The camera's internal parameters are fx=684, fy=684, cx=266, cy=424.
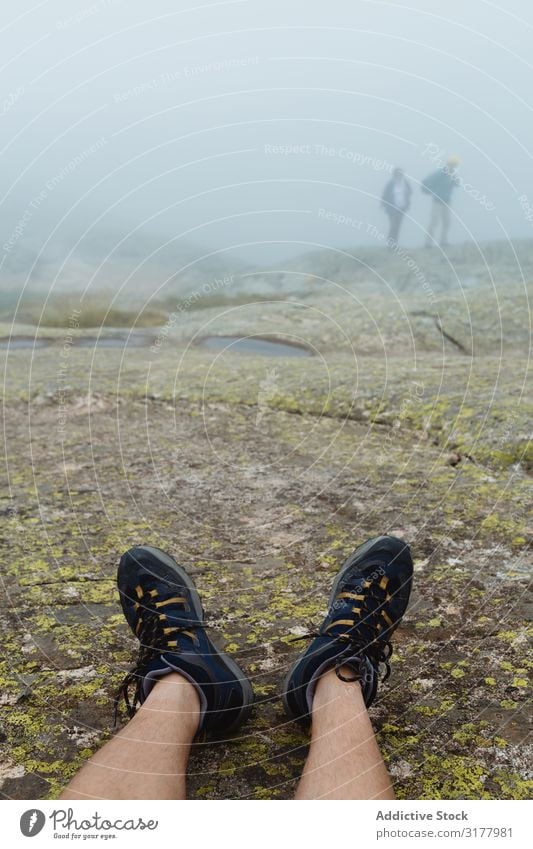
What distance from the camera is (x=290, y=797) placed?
8.67 feet

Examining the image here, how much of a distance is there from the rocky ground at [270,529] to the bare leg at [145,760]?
110 mm

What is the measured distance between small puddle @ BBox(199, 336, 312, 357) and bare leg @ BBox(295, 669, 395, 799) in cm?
817

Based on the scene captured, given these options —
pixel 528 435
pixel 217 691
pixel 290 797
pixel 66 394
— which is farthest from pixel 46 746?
pixel 66 394

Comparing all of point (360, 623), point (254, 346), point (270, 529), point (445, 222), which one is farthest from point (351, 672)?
point (445, 222)

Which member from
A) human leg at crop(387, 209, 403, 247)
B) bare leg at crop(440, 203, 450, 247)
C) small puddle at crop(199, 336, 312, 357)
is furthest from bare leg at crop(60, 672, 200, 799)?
bare leg at crop(440, 203, 450, 247)

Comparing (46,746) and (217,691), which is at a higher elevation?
(217,691)

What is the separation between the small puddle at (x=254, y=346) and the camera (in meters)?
11.1

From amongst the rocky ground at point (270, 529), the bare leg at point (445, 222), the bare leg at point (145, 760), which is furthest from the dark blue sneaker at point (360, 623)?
the bare leg at point (445, 222)

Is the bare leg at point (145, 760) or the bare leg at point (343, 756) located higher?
the bare leg at point (343, 756)

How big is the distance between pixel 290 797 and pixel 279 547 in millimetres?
2088

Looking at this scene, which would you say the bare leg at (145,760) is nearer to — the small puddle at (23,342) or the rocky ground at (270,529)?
→ the rocky ground at (270,529)

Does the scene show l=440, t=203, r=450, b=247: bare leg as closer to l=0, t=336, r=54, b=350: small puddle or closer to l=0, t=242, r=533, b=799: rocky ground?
l=0, t=242, r=533, b=799: rocky ground
